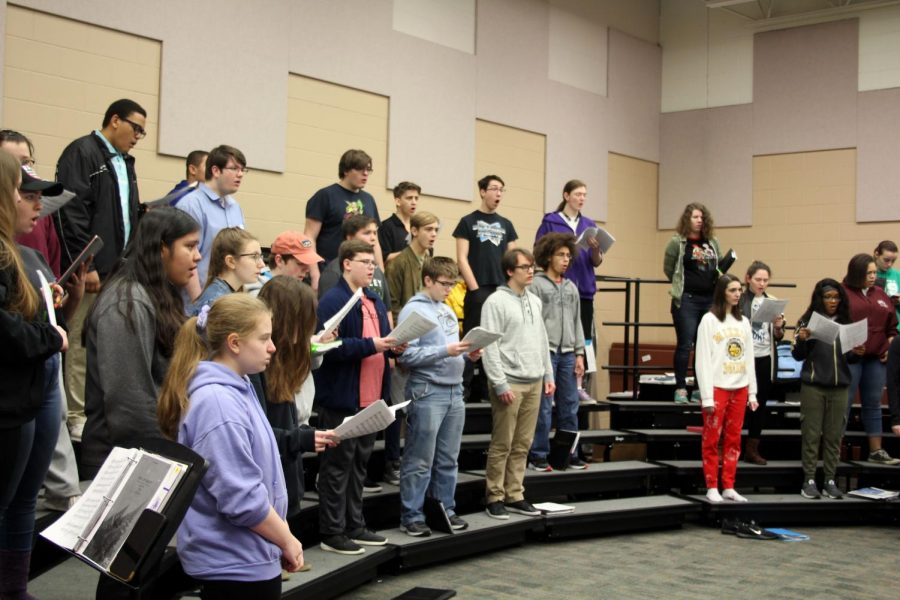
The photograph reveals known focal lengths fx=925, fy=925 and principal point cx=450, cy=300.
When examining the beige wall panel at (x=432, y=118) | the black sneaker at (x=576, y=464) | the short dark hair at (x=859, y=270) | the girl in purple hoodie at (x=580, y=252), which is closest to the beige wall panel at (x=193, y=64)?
the beige wall panel at (x=432, y=118)

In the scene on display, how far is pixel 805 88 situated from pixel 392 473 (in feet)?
24.1

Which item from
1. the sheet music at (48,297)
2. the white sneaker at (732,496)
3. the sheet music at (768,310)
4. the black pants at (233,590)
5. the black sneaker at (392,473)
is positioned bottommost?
the white sneaker at (732,496)

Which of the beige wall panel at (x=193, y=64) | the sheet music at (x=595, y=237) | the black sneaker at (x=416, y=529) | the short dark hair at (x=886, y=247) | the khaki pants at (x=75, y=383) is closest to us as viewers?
the khaki pants at (x=75, y=383)

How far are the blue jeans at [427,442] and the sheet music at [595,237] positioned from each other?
6.56ft

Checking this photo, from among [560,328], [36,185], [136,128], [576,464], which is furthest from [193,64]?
[36,185]

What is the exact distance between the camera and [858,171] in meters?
10.0

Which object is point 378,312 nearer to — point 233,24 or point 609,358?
point 233,24

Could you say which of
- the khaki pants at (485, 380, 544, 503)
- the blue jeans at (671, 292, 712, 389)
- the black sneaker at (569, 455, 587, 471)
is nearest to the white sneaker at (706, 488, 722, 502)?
the black sneaker at (569, 455, 587, 471)

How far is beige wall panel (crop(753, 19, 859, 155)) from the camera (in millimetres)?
10109

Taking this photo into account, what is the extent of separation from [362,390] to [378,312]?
44 centimetres

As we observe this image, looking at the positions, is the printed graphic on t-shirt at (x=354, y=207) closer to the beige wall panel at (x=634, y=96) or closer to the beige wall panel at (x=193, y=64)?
the beige wall panel at (x=193, y=64)

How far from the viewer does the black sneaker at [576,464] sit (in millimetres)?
6477

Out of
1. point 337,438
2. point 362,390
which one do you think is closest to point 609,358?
point 362,390

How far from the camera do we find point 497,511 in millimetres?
5559
